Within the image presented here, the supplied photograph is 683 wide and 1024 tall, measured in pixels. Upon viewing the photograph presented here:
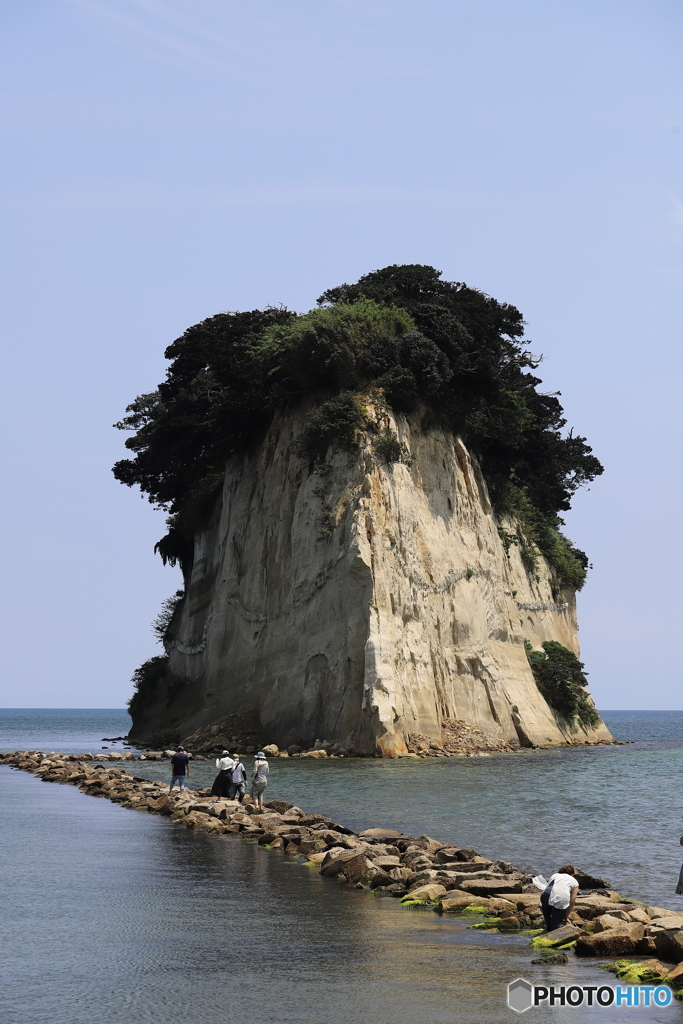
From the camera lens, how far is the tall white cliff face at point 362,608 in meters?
45.9

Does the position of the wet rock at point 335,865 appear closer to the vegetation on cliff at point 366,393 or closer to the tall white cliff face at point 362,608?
the tall white cliff face at point 362,608

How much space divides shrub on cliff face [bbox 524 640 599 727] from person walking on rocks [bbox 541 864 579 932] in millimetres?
45568

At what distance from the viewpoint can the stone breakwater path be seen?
1327 centimetres

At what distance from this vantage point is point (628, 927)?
13.5 metres

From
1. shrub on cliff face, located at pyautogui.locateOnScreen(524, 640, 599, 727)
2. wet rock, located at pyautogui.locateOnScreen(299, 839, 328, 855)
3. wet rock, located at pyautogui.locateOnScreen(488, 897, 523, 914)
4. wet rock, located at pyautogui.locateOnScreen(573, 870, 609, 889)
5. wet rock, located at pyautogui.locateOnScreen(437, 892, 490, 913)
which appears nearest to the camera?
wet rock, located at pyautogui.locateOnScreen(488, 897, 523, 914)

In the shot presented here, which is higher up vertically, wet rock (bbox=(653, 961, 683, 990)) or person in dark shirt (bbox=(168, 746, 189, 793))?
person in dark shirt (bbox=(168, 746, 189, 793))

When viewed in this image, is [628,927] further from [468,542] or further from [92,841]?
[468,542]

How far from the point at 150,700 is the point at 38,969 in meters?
53.4

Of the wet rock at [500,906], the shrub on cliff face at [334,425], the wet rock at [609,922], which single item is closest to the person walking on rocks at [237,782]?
the wet rock at [500,906]

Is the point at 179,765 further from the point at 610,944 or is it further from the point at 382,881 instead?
the point at 610,944

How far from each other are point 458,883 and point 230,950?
4.93m

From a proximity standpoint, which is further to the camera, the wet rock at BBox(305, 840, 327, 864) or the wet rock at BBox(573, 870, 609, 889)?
the wet rock at BBox(305, 840, 327, 864)

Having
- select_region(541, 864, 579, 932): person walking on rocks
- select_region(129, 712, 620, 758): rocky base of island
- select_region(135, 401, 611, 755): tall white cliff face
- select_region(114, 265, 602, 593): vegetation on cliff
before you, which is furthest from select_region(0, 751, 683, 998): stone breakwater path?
select_region(114, 265, 602, 593): vegetation on cliff

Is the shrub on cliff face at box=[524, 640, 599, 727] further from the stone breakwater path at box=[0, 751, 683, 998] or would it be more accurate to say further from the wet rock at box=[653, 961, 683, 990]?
the wet rock at box=[653, 961, 683, 990]
